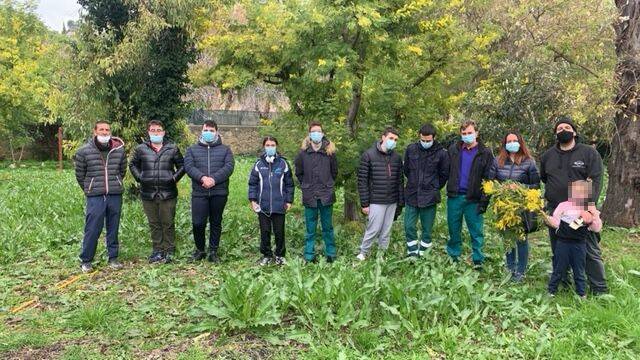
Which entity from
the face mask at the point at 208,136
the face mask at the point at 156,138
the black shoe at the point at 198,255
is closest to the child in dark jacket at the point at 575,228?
Result: the face mask at the point at 208,136

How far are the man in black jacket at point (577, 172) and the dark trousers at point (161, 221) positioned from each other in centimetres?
465

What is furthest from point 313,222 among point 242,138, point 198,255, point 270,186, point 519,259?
point 242,138

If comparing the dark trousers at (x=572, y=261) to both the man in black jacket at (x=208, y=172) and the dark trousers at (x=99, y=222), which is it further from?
the dark trousers at (x=99, y=222)


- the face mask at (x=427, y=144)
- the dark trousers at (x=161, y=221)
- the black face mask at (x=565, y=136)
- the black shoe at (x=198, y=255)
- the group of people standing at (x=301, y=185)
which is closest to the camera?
the black face mask at (x=565, y=136)

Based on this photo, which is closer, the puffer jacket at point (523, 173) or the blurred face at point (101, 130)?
the puffer jacket at point (523, 173)

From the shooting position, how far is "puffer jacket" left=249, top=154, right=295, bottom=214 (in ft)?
22.9

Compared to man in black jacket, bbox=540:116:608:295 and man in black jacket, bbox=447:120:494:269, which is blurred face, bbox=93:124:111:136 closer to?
man in black jacket, bbox=447:120:494:269

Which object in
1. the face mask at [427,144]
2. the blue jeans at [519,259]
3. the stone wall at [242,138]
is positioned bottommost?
the blue jeans at [519,259]

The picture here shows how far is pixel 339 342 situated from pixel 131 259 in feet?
13.0

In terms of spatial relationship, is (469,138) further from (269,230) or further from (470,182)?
(269,230)

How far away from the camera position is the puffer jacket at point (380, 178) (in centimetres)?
694

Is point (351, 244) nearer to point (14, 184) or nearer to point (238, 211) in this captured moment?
point (238, 211)

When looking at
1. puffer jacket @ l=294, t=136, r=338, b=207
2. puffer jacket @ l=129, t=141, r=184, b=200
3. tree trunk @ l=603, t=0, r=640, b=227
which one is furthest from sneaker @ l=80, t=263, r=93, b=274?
tree trunk @ l=603, t=0, r=640, b=227

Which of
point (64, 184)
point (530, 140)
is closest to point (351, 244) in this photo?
point (530, 140)
